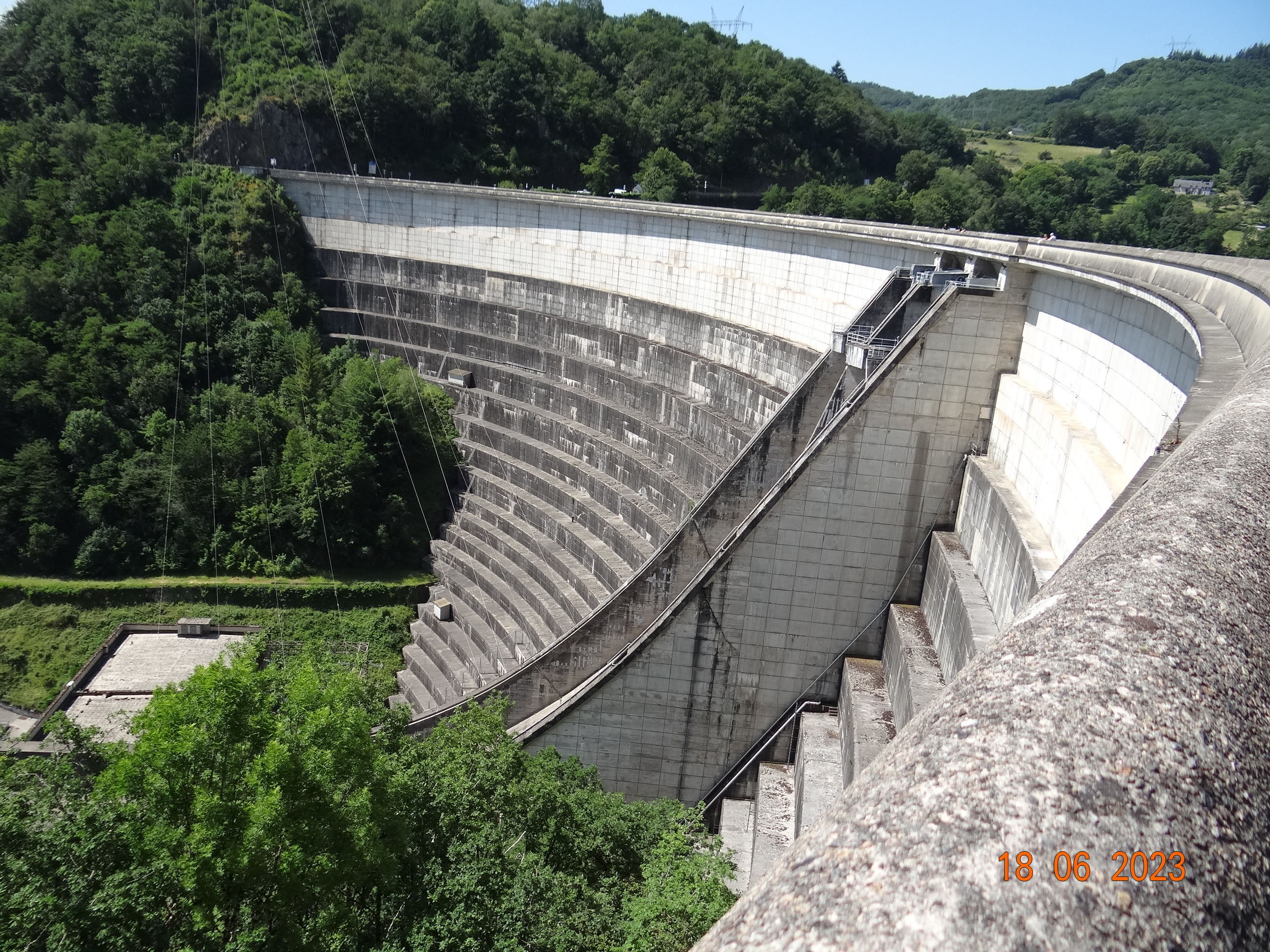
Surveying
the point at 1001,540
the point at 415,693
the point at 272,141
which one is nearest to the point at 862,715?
the point at 1001,540

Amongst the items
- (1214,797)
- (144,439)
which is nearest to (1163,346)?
(1214,797)

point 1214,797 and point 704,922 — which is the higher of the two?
point 1214,797

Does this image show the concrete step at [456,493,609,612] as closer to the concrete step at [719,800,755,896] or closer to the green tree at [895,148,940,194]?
the concrete step at [719,800,755,896]

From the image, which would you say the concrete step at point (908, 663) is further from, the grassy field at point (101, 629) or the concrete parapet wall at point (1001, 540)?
the grassy field at point (101, 629)

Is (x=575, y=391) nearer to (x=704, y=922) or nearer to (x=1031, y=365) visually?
(x=1031, y=365)

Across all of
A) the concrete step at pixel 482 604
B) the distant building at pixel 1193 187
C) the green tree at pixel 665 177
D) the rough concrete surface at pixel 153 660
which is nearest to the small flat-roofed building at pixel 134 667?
the rough concrete surface at pixel 153 660

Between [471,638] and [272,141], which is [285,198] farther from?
[471,638]
